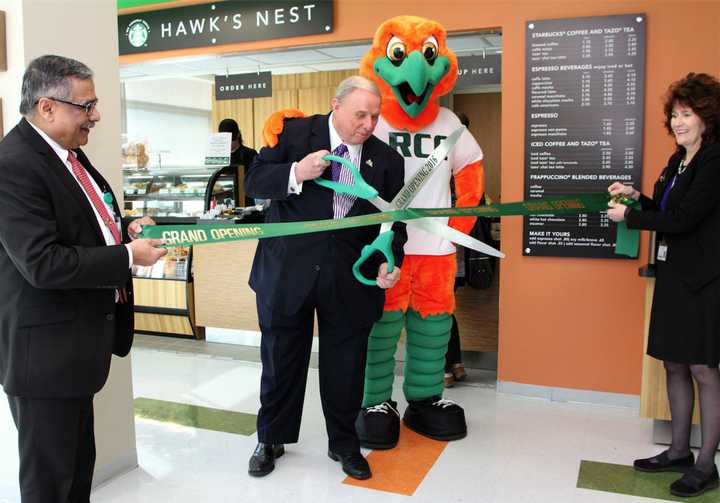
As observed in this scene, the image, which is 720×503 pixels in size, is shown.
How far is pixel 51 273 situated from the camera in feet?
5.45

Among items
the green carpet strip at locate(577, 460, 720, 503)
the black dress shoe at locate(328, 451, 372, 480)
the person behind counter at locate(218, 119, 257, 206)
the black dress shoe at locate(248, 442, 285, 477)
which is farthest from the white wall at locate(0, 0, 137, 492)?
the person behind counter at locate(218, 119, 257, 206)

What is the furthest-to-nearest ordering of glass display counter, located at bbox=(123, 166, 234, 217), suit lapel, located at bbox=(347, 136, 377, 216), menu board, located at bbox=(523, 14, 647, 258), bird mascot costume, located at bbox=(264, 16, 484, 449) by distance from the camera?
glass display counter, located at bbox=(123, 166, 234, 217) < menu board, located at bbox=(523, 14, 647, 258) < bird mascot costume, located at bbox=(264, 16, 484, 449) < suit lapel, located at bbox=(347, 136, 377, 216)

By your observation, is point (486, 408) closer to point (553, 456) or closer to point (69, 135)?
point (553, 456)

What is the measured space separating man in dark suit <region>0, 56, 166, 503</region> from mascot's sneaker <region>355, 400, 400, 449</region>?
1551 mm

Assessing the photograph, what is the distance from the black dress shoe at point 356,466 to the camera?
2824mm

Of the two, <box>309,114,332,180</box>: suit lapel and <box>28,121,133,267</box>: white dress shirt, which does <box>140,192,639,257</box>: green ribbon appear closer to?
<box>28,121,133,267</box>: white dress shirt

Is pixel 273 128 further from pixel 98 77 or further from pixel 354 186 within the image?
pixel 98 77

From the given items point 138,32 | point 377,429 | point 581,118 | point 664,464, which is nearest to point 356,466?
point 377,429

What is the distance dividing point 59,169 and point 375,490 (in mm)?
1746

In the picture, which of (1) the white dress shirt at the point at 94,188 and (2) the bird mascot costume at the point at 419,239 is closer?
(1) the white dress shirt at the point at 94,188

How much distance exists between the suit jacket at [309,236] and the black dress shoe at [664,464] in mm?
1323

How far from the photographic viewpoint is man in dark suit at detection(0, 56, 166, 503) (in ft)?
5.51

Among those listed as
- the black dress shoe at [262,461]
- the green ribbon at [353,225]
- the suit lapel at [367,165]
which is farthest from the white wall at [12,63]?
the black dress shoe at [262,461]

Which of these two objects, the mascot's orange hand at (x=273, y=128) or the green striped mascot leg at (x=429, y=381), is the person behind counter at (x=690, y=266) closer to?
the green striped mascot leg at (x=429, y=381)
